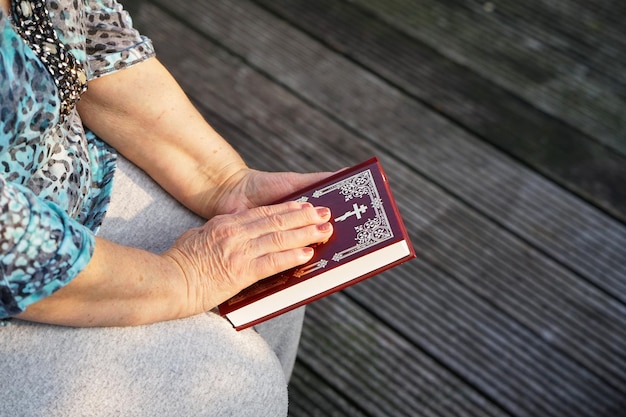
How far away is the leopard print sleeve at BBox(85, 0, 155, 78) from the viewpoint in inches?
38.7

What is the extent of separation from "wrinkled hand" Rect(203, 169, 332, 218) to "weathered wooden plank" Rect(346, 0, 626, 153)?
3.42ft

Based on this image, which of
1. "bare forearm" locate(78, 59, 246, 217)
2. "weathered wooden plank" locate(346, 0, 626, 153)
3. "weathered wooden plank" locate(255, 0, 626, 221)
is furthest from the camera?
"weathered wooden plank" locate(346, 0, 626, 153)

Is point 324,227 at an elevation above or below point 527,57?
above

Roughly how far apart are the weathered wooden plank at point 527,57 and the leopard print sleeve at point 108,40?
1.12m

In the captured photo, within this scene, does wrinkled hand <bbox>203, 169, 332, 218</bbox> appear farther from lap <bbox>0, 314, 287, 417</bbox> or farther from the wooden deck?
the wooden deck

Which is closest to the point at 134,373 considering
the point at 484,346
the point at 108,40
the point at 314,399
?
the point at 108,40

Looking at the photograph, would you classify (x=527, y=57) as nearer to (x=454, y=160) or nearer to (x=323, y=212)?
(x=454, y=160)

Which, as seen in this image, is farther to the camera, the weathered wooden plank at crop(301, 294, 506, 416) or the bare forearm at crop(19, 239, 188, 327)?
the weathered wooden plank at crop(301, 294, 506, 416)

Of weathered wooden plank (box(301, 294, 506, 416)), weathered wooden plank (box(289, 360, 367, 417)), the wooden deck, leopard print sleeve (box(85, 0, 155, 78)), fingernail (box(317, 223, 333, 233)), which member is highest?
leopard print sleeve (box(85, 0, 155, 78))

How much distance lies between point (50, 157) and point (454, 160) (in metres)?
1.12

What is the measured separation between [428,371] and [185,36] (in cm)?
112

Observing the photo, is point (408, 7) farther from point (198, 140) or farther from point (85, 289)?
point (85, 289)

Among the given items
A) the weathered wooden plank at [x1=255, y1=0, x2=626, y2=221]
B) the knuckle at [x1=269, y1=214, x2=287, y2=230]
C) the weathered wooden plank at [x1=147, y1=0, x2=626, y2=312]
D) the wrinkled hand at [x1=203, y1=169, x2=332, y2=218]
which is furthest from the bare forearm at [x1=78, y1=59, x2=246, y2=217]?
the weathered wooden plank at [x1=255, y1=0, x2=626, y2=221]

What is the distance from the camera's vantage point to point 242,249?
0.94 metres
